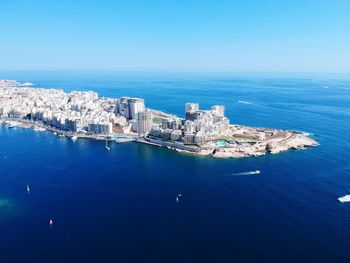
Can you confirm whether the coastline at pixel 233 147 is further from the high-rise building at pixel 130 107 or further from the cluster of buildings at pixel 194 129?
the high-rise building at pixel 130 107

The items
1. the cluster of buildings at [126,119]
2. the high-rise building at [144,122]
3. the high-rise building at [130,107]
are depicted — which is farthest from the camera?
the high-rise building at [130,107]

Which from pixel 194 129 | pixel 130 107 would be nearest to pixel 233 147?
pixel 194 129

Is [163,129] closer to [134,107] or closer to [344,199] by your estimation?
[134,107]

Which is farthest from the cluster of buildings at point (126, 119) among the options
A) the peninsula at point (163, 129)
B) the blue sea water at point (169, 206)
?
the blue sea water at point (169, 206)

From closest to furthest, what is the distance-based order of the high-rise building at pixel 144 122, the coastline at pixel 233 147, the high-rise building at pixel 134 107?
1. the coastline at pixel 233 147
2. the high-rise building at pixel 144 122
3. the high-rise building at pixel 134 107

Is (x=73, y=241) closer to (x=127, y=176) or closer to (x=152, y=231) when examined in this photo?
(x=152, y=231)

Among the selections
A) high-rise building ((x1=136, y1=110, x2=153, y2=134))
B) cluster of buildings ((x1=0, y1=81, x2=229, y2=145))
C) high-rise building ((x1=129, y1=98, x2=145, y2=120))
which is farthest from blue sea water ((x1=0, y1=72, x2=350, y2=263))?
high-rise building ((x1=129, y1=98, x2=145, y2=120))

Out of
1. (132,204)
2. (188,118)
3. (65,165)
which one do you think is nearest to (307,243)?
(132,204)

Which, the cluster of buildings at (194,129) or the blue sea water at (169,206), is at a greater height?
the cluster of buildings at (194,129)
